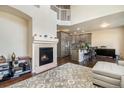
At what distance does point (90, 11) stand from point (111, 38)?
3950mm

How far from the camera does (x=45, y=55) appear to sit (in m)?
4.42

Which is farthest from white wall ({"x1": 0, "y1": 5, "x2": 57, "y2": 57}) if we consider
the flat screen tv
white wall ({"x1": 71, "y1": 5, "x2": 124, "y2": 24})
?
the flat screen tv

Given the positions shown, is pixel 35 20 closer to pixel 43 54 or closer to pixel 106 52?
pixel 43 54

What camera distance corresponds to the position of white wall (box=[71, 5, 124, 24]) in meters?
4.26

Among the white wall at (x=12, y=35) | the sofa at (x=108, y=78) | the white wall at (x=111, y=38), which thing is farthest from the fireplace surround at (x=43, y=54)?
the white wall at (x=111, y=38)

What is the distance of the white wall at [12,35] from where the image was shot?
3359 mm

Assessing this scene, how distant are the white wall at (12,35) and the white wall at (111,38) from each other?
674 centimetres

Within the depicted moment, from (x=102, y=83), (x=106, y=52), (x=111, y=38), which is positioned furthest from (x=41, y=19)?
(x=111, y=38)

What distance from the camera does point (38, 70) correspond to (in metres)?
3.96

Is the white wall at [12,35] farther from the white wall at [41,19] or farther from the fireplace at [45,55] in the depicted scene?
the fireplace at [45,55]

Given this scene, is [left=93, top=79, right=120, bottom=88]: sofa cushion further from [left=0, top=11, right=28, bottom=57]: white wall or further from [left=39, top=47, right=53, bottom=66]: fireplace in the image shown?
[left=0, top=11, right=28, bottom=57]: white wall

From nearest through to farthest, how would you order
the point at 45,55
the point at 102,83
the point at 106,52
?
the point at 102,83
the point at 45,55
the point at 106,52
